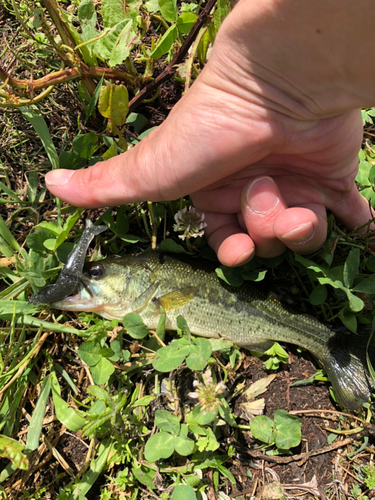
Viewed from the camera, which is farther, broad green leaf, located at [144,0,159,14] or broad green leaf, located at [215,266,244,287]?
broad green leaf, located at [144,0,159,14]

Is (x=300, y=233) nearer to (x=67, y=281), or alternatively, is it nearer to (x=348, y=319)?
(x=348, y=319)

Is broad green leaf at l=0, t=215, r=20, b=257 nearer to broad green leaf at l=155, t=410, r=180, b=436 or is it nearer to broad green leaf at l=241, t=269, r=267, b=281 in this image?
broad green leaf at l=155, t=410, r=180, b=436

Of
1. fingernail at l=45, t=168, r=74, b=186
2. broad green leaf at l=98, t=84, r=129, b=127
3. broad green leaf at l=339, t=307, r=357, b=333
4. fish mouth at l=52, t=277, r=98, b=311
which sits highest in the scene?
broad green leaf at l=98, t=84, r=129, b=127

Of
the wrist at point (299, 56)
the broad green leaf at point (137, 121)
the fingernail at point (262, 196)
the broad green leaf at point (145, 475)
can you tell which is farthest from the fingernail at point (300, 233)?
the broad green leaf at point (145, 475)

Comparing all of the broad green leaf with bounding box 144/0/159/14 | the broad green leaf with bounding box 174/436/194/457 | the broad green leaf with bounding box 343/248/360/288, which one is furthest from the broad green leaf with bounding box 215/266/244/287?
the broad green leaf with bounding box 144/0/159/14

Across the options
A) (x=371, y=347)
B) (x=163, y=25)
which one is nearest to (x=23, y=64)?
Answer: (x=163, y=25)
